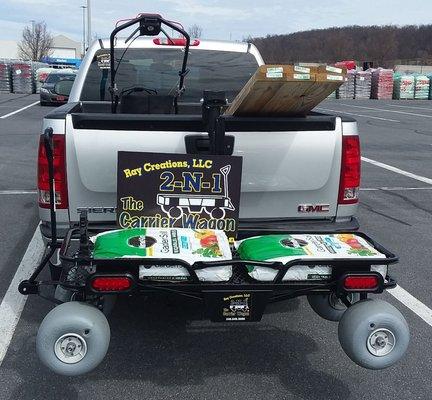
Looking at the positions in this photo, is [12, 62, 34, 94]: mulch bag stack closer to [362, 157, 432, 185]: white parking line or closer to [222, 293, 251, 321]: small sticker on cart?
[362, 157, 432, 185]: white parking line

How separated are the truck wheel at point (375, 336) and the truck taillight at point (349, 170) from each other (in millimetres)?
992

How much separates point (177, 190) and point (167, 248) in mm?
533

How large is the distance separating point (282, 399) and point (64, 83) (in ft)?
13.3

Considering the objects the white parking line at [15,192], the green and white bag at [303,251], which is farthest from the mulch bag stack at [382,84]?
the green and white bag at [303,251]

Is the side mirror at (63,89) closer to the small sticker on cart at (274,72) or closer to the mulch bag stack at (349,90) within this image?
the small sticker on cart at (274,72)

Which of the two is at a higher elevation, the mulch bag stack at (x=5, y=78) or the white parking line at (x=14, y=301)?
the mulch bag stack at (x=5, y=78)

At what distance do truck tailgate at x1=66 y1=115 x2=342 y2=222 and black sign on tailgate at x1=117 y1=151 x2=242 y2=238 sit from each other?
0.36 ft

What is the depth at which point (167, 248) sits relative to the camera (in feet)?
8.93

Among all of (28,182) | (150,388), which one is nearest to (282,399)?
(150,388)

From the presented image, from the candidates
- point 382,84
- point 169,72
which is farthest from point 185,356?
point 382,84

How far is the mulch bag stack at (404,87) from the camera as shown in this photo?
37.1 metres

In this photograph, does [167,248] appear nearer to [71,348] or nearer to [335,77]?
[71,348]

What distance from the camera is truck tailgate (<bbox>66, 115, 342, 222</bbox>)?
10.3ft

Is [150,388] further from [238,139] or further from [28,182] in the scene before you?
[28,182]
